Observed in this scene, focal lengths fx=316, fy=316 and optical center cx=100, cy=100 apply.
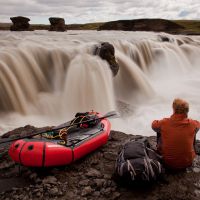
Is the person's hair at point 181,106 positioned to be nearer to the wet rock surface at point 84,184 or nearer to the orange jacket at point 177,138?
the orange jacket at point 177,138

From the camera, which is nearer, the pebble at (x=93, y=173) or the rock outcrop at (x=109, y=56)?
the pebble at (x=93, y=173)

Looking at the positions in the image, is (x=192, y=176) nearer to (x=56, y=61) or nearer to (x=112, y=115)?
(x=112, y=115)

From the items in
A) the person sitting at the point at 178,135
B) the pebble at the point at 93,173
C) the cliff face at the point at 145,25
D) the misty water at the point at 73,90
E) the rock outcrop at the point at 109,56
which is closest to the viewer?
the person sitting at the point at 178,135

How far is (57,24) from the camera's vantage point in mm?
50875

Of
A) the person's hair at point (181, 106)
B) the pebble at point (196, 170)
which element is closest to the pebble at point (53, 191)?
the person's hair at point (181, 106)

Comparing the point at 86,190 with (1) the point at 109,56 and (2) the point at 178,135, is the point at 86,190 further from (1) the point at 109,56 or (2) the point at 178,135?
(1) the point at 109,56

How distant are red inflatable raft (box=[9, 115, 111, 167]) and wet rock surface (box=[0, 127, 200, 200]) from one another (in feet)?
0.74

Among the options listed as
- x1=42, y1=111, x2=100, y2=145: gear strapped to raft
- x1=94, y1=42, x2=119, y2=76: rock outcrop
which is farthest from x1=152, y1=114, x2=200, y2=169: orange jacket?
x1=94, y1=42, x2=119, y2=76: rock outcrop

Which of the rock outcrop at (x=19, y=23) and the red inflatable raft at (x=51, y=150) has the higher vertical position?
the red inflatable raft at (x=51, y=150)

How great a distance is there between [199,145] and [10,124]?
6.73 metres

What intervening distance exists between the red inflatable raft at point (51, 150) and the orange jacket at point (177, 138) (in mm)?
1502

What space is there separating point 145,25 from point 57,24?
20.3m

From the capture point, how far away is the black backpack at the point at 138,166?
5039mm

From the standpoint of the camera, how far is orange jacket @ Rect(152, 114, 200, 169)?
537cm
